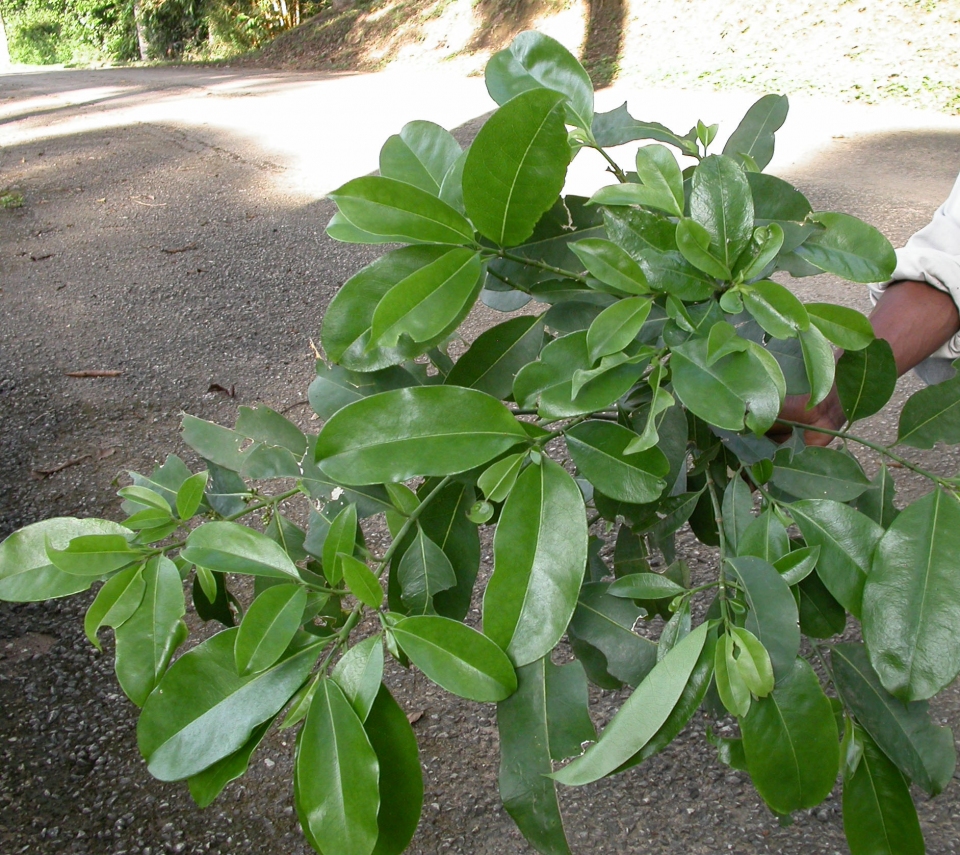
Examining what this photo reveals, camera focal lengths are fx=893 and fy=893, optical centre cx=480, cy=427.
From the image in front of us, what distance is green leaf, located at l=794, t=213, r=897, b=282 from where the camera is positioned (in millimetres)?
628

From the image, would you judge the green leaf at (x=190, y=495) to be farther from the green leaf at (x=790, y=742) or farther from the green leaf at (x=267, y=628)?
the green leaf at (x=790, y=742)

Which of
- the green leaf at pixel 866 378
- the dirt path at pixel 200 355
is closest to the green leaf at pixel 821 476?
the green leaf at pixel 866 378

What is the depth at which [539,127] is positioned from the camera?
57 centimetres

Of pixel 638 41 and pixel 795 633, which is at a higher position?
pixel 795 633

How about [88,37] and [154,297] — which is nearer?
[154,297]

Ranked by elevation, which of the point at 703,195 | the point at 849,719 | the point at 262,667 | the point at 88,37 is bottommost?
the point at 88,37

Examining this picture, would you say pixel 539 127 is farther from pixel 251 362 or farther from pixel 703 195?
pixel 251 362

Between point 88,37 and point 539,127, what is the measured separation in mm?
23803

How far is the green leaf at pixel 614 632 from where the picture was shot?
2.24 feet

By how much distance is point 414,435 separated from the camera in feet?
1.84

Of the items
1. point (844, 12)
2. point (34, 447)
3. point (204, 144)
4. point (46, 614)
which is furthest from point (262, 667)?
point (844, 12)

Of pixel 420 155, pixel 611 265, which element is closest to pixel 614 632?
pixel 611 265

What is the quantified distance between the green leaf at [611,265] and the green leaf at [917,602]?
23 centimetres

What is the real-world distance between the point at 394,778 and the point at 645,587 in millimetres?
214
